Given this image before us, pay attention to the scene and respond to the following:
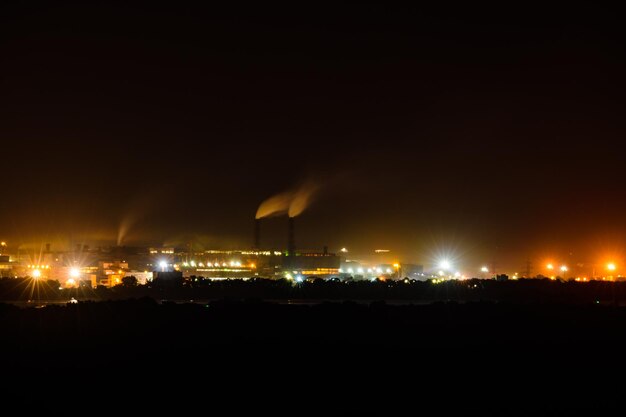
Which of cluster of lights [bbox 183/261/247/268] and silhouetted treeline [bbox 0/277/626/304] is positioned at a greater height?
cluster of lights [bbox 183/261/247/268]

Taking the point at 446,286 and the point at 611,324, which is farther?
the point at 446,286

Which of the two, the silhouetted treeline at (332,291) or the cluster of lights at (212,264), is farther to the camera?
the cluster of lights at (212,264)

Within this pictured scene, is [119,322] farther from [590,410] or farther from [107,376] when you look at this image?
[590,410]

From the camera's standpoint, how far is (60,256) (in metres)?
98.0

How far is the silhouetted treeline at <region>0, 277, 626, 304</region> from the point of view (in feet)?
173

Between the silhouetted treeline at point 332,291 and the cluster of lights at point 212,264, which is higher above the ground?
the cluster of lights at point 212,264

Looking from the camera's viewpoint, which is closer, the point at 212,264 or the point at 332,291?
the point at 332,291

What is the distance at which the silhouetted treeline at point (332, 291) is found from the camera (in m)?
52.6

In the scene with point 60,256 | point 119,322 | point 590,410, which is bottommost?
point 590,410

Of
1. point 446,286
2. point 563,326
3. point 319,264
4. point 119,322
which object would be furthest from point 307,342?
point 319,264

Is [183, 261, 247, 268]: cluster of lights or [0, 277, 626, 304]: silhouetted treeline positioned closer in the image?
[0, 277, 626, 304]: silhouetted treeline

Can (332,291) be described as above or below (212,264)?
below

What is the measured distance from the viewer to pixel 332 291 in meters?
55.0

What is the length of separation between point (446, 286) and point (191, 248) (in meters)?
57.0
